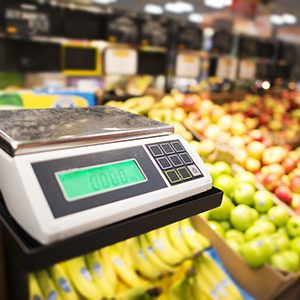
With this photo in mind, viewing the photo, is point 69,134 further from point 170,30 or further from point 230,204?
point 170,30

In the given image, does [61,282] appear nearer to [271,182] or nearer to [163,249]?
[163,249]

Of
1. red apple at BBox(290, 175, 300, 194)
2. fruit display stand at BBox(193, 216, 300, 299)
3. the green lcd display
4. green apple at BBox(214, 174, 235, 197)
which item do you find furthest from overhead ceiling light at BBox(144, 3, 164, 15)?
the green lcd display

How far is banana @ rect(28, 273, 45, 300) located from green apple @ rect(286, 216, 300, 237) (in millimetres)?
1009

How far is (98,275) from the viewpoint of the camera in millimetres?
790

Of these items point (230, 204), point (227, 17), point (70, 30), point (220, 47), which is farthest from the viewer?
point (227, 17)

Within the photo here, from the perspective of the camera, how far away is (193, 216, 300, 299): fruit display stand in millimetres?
1000

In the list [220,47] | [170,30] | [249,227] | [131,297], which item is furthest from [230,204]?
[220,47]

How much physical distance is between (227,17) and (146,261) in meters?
9.57

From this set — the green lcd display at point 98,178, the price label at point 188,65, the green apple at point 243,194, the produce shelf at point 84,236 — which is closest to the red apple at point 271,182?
the green apple at point 243,194

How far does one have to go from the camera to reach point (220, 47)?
6.14m

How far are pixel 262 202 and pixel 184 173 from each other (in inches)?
31.4

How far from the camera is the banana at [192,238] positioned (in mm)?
1026

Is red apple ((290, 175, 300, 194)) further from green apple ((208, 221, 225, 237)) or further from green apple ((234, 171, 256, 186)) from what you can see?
green apple ((208, 221, 225, 237))

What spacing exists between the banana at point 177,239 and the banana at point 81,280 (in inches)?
11.9
